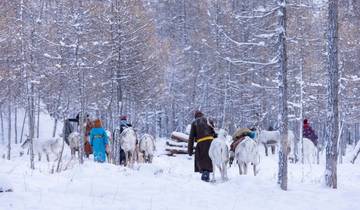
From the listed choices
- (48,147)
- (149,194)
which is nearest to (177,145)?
(48,147)

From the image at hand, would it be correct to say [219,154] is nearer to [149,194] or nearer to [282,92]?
[282,92]

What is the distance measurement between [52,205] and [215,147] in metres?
6.14

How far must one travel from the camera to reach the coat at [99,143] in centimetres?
1812

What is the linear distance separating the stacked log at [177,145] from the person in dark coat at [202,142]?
505 inches

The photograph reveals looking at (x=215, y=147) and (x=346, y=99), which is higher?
(x=346, y=99)

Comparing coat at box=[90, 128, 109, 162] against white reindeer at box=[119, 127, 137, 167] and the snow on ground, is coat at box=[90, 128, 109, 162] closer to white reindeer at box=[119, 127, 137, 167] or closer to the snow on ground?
white reindeer at box=[119, 127, 137, 167]

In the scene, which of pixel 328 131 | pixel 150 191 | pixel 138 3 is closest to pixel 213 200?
pixel 150 191

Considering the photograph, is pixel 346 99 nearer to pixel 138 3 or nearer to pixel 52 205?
pixel 138 3

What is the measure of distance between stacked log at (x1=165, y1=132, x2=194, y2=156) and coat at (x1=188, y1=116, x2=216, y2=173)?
505 inches

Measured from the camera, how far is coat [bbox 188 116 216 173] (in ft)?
42.1

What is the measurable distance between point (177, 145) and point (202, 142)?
1323cm

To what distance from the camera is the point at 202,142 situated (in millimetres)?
12977

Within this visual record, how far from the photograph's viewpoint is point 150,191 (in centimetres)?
935

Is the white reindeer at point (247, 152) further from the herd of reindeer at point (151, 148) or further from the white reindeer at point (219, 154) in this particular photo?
the white reindeer at point (219, 154)
